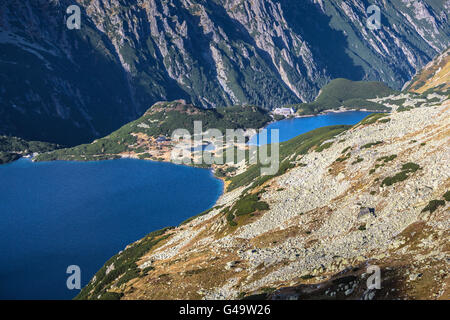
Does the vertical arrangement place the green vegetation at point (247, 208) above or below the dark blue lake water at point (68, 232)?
above

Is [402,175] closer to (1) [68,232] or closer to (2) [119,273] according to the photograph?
(2) [119,273]

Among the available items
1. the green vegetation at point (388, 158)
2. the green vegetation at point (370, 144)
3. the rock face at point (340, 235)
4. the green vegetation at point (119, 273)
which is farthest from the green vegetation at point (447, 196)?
the green vegetation at point (119, 273)

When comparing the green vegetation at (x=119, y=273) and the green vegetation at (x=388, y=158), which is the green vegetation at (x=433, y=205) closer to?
the green vegetation at (x=388, y=158)

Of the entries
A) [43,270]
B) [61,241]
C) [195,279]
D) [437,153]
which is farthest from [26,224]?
[437,153]

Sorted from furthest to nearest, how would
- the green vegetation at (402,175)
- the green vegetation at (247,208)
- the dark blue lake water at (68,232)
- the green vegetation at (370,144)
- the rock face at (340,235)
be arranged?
the dark blue lake water at (68,232), the green vegetation at (370,144), the green vegetation at (247,208), the green vegetation at (402,175), the rock face at (340,235)

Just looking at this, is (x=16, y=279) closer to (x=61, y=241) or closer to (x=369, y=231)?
(x=61, y=241)

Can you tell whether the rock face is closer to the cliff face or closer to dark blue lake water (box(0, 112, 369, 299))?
the cliff face
